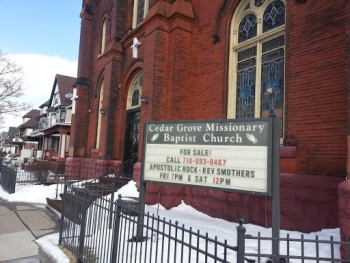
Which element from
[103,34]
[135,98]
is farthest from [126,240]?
[103,34]

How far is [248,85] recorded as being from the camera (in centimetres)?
723

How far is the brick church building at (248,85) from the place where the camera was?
16.9ft

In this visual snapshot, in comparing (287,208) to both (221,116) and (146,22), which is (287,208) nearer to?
(221,116)

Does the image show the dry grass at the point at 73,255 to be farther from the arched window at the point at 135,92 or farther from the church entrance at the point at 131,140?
the arched window at the point at 135,92

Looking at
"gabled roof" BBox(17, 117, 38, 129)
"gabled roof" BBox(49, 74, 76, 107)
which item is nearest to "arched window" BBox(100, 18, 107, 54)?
"gabled roof" BBox(49, 74, 76, 107)

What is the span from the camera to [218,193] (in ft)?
22.9

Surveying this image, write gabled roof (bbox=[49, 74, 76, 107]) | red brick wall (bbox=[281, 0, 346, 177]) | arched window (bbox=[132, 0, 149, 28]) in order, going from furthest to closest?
gabled roof (bbox=[49, 74, 76, 107]) → arched window (bbox=[132, 0, 149, 28]) → red brick wall (bbox=[281, 0, 346, 177])

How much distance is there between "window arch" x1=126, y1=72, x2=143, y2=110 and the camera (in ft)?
38.3

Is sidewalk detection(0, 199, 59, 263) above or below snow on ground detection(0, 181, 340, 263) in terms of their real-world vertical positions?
below

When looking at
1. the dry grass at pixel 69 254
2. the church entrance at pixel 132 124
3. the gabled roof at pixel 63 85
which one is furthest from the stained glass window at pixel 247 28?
the gabled roof at pixel 63 85

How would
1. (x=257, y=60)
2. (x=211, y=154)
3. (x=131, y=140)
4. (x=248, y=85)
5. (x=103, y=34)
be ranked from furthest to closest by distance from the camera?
(x=103, y=34) → (x=131, y=140) → (x=248, y=85) → (x=257, y=60) → (x=211, y=154)

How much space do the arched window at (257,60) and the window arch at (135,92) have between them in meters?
4.94

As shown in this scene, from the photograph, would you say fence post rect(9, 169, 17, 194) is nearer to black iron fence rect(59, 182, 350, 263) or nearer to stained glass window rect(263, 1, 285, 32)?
black iron fence rect(59, 182, 350, 263)

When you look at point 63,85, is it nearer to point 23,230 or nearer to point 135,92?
point 135,92
